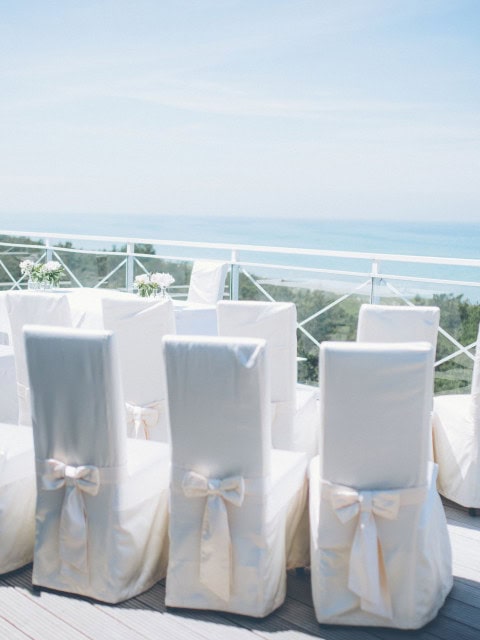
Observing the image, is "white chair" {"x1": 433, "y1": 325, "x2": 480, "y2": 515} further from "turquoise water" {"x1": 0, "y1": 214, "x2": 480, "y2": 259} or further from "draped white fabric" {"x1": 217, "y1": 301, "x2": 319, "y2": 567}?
"turquoise water" {"x1": 0, "y1": 214, "x2": 480, "y2": 259}

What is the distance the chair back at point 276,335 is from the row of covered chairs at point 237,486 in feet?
3.08

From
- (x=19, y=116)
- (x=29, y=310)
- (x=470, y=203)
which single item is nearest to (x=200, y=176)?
(x=19, y=116)

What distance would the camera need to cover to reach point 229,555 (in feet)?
8.80

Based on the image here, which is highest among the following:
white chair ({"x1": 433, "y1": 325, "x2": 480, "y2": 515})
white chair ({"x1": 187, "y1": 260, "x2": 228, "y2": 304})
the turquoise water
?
white chair ({"x1": 187, "y1": 260, "x2": 228, "y2": 304})

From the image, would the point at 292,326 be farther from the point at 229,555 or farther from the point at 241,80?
the point at 241,80

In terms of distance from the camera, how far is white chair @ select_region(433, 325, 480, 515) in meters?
3.72

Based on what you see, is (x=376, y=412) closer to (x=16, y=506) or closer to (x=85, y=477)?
(x=85, y=477)

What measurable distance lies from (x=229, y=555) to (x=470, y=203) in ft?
99.7

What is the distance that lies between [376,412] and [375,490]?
0.27m

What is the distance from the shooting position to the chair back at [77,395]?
108 inches

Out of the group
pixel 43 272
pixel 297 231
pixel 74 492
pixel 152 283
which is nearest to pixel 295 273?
pixel 152 283

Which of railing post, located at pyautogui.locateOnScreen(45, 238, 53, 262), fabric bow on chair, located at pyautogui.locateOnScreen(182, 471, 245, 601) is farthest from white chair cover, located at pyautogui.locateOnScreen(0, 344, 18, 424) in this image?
railing post, located at pyautogui.locateOnScreen(45, 238, 53, 262)

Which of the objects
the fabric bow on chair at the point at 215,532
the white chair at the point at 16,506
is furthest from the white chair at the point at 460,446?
the white chair at the point at 16,506

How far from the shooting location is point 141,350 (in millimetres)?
3850
